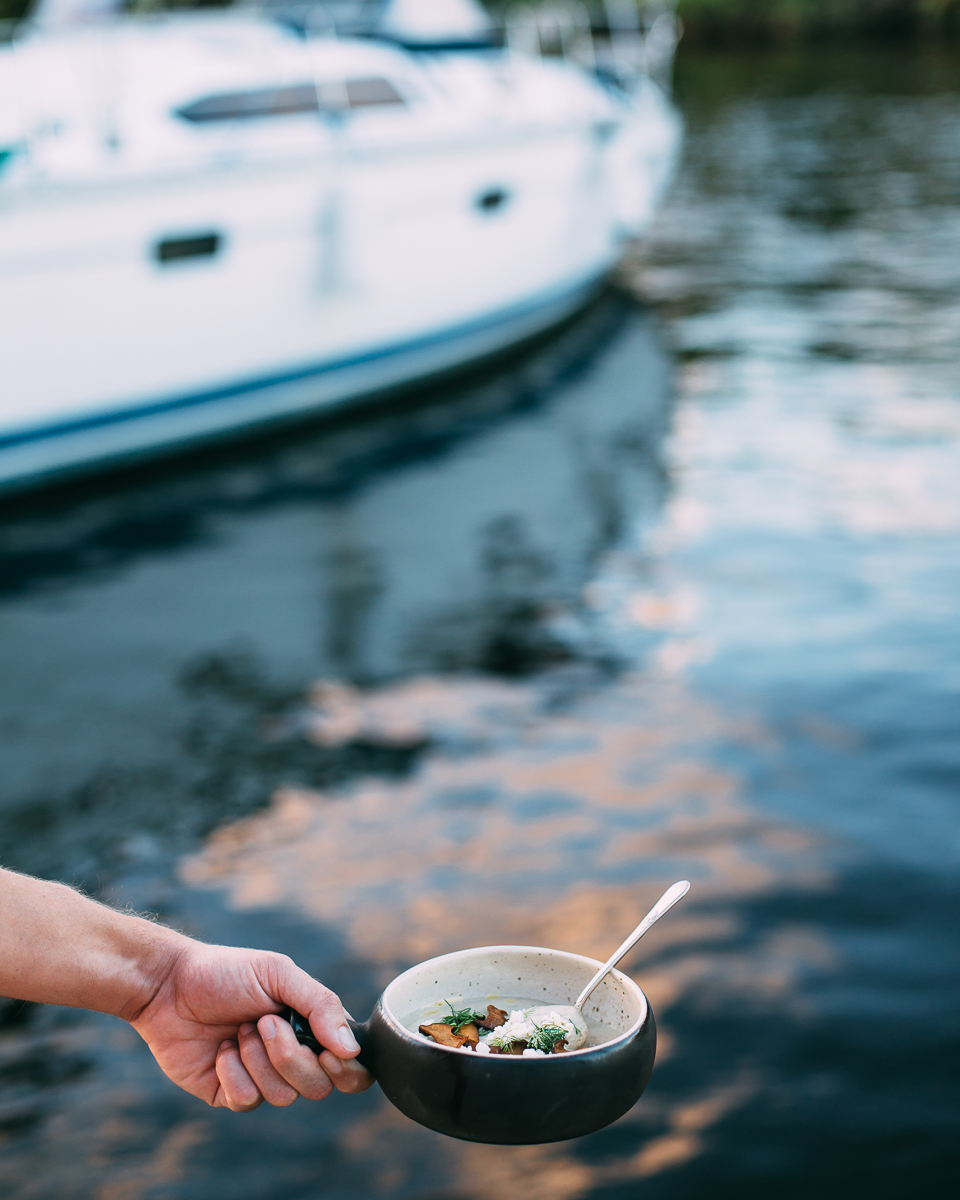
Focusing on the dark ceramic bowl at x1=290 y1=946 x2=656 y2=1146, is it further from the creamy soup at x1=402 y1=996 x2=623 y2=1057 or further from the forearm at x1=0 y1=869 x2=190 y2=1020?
the forearm at x1=0 y1=869 x2=190 y2=1020

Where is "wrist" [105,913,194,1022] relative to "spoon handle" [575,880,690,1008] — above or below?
below

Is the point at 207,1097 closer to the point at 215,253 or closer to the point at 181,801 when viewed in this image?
the point at 181,801

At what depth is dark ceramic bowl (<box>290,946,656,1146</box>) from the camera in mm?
1378

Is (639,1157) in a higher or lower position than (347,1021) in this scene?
lower

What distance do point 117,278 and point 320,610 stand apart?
223cm

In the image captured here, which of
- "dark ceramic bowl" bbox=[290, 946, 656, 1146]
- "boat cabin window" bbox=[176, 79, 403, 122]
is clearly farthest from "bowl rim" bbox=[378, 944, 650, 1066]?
"boat cabin window" bbox=[176, 79, 403, 122]

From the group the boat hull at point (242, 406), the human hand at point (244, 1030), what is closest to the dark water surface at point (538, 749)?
the boat hull at point (242, 406)

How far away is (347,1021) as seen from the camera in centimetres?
155

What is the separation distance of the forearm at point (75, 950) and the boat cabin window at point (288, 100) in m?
6.20

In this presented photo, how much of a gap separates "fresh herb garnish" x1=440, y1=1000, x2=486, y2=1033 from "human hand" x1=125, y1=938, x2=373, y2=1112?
0.11m

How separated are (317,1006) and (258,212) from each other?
587 centimetres

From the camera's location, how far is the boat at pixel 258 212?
20.6 ft

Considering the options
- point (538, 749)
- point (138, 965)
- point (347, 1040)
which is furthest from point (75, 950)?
point (538, 749)

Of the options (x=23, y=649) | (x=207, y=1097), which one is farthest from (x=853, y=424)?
(x=207, y=1097)
